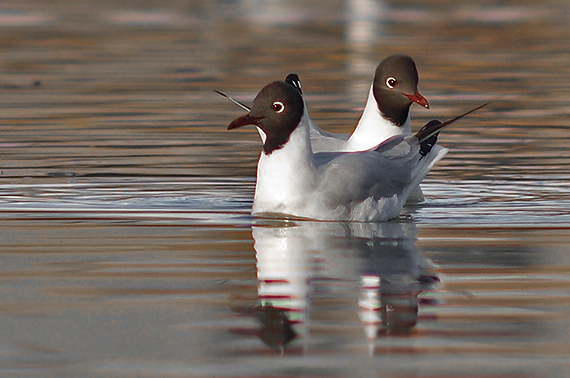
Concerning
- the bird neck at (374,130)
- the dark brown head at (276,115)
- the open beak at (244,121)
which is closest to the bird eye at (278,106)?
the dark brown head at (276,115)

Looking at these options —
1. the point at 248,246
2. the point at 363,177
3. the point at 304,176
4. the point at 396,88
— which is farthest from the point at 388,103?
the point at 248,246

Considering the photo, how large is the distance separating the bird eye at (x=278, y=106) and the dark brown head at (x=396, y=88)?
1.62 meters

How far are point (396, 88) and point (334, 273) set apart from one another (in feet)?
12.9

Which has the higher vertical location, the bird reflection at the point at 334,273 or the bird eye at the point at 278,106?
the bird eye at the point at 278,106

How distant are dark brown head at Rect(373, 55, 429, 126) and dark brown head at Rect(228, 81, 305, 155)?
1520mm

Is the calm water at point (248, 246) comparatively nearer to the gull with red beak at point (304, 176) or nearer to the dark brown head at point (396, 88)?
the gull with red beak at point (304, 176)

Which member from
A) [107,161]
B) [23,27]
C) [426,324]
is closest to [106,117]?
[107,161]

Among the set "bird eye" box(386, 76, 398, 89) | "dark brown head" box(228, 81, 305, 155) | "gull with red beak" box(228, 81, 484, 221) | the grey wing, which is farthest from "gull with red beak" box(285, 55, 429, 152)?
"dark brown head" box(228, 81, 305, 155)

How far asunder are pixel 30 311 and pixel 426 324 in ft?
6.18

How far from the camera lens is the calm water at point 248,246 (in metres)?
5.57

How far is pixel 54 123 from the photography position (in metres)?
15.6

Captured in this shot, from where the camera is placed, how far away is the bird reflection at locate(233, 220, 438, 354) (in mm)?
6012

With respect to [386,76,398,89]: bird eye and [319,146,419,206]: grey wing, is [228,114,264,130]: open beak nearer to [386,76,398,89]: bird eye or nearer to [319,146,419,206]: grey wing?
[319,146,419,206]: grey wing

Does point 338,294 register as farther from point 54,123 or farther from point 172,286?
point 54,123
